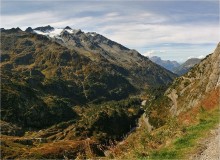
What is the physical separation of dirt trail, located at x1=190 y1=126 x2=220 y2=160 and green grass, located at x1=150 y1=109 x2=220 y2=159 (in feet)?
1.71

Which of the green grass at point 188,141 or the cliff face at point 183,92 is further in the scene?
the cliff face at point 183,92

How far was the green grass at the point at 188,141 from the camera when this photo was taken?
1823 cm

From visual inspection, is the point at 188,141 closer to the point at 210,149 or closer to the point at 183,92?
the point at 210,149

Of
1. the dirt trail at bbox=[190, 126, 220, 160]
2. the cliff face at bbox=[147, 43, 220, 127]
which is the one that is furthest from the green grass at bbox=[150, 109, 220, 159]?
the cliff face at bbox=[147, 43, 220, 127]

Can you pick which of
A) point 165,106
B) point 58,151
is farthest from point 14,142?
point 165,106

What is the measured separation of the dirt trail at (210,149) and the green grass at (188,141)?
0.52 meters

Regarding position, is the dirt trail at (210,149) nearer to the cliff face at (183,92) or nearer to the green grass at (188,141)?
the green grass at (188,141)

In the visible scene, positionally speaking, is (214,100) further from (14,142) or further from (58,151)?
(14,142)

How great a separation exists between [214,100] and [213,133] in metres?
10.0

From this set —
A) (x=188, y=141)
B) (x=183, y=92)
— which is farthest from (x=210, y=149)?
(x=183, y=92)

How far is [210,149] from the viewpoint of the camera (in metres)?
17.7

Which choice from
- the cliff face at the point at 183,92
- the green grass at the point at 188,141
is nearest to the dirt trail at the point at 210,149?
the green grass at the point at 188,141

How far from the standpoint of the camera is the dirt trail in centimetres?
1664

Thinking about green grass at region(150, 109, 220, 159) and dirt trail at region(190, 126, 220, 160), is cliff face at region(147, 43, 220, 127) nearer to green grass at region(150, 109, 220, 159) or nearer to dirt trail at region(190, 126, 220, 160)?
green grass at region(150, 109, 220, 159)
